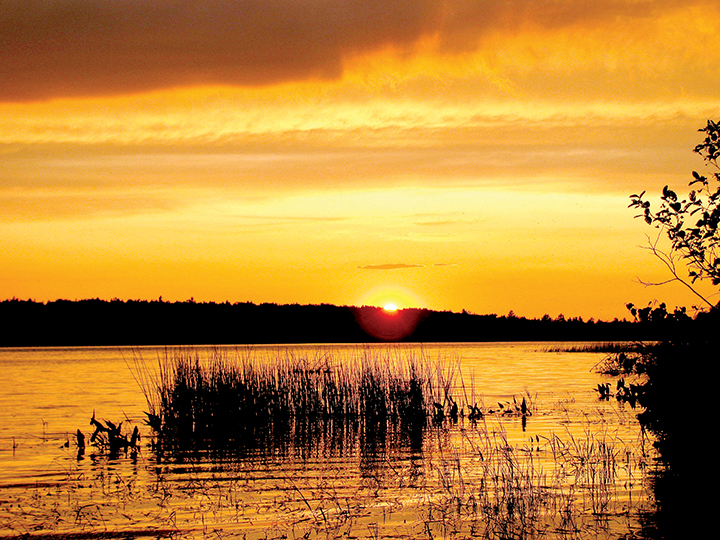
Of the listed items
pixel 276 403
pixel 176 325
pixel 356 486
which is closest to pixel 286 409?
pixel 276 403

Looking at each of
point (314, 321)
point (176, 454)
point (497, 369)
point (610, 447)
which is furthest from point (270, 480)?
point (314, 321)

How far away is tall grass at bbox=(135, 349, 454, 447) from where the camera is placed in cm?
1780

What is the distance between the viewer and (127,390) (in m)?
30.3

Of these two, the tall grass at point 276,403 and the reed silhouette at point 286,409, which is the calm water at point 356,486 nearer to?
the reed silhouette at point 286,409

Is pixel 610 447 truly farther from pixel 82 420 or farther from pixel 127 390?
pixel 127 390

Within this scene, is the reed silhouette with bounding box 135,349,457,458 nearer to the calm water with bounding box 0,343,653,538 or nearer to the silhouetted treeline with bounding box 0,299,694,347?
the calm water with bounding box 0,343,653,538

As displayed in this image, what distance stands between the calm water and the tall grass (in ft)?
3.62

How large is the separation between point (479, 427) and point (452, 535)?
9.92 meters

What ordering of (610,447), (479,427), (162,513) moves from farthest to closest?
(479,427) < (610,447) < (162,513)

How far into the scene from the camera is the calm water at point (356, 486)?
353 inches

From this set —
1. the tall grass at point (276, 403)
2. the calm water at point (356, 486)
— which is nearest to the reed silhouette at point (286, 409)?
the tall grass at point (276, 403)

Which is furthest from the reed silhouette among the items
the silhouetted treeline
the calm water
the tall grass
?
the silhouetted treeline

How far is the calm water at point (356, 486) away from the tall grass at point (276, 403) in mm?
1104

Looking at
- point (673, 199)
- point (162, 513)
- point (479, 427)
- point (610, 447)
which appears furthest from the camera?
point (479, 427)
